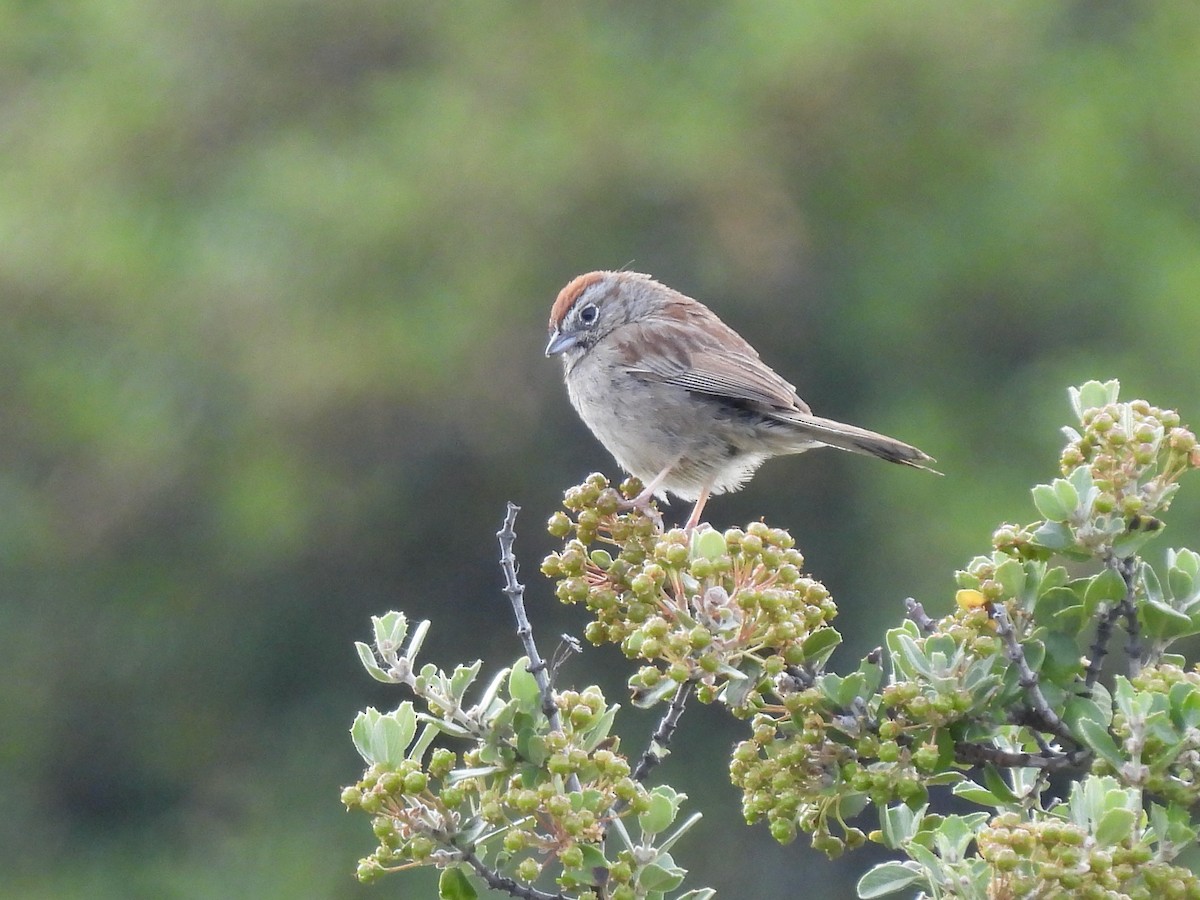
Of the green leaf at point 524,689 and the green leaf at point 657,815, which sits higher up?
the green leaf at point 524,689

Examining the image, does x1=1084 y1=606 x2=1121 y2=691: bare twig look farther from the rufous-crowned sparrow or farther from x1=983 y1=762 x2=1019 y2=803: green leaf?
the rufous-crowned sparrow

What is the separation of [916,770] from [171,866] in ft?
34.1

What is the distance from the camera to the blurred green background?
1151 centimetres

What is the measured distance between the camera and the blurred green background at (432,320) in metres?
11.5

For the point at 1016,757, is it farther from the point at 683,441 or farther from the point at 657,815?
the point at 683,441

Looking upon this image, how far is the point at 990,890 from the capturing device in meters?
2.04

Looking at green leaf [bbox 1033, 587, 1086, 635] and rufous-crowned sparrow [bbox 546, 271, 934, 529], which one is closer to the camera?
green leaf [bbox 1033, 587, 1086, 635]

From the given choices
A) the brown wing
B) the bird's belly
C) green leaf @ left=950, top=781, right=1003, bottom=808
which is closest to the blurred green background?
the brown wing

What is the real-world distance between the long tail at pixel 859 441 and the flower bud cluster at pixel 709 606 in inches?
60.0

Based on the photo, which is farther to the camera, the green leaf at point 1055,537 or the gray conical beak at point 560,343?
the gray conical beak at point 560,343

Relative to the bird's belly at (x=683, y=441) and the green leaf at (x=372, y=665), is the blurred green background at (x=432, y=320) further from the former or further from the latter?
the green leaf at (x=372, y=665)

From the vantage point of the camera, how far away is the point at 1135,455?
230 centimetres

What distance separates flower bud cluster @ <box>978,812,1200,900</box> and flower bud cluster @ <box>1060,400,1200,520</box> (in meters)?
0.51

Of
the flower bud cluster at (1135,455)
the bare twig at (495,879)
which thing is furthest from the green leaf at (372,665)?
the flower bud cluster at (1135,455)
